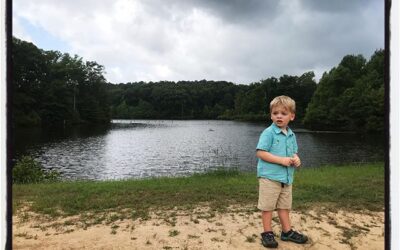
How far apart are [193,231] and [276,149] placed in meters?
1.55

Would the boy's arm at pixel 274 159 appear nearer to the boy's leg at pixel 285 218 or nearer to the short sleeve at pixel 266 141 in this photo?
the short sleeve at pixel 266 141

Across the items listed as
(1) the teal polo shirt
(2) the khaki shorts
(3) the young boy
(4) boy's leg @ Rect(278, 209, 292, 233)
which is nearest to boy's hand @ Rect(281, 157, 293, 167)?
(3) the young boy

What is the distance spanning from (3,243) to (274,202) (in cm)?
302

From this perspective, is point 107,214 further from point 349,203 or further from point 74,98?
point 74,98

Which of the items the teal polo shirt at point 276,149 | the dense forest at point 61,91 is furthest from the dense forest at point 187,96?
the teal polo shirt at point 276,149

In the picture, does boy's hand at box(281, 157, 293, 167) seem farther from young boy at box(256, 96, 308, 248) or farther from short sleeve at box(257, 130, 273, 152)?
short sleeve at box(257, 130, 273, 152)

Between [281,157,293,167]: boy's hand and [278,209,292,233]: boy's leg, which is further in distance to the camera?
[278,209,292,233]: boy's leg

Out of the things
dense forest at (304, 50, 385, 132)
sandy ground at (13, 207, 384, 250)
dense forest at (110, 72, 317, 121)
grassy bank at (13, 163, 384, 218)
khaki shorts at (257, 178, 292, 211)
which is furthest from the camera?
dense forest at (110, 72, 317, 121)

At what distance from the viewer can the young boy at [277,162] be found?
12.4ft

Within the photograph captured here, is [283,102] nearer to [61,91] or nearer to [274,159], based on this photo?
[274,159]

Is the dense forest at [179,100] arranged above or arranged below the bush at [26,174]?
above

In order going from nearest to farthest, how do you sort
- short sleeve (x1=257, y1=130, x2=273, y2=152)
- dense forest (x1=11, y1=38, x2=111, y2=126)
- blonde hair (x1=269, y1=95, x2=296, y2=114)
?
blonde hair (x1=269, y1=95, x2=296, y2=114) → short sleeve (x1=257, y1=130, x2=273, y2=152) → dense forest (x1=11, y1=38, x2=111, y2=126)

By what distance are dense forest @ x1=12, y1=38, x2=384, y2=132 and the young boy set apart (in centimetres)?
888

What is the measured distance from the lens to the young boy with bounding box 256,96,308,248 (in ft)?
12.4
